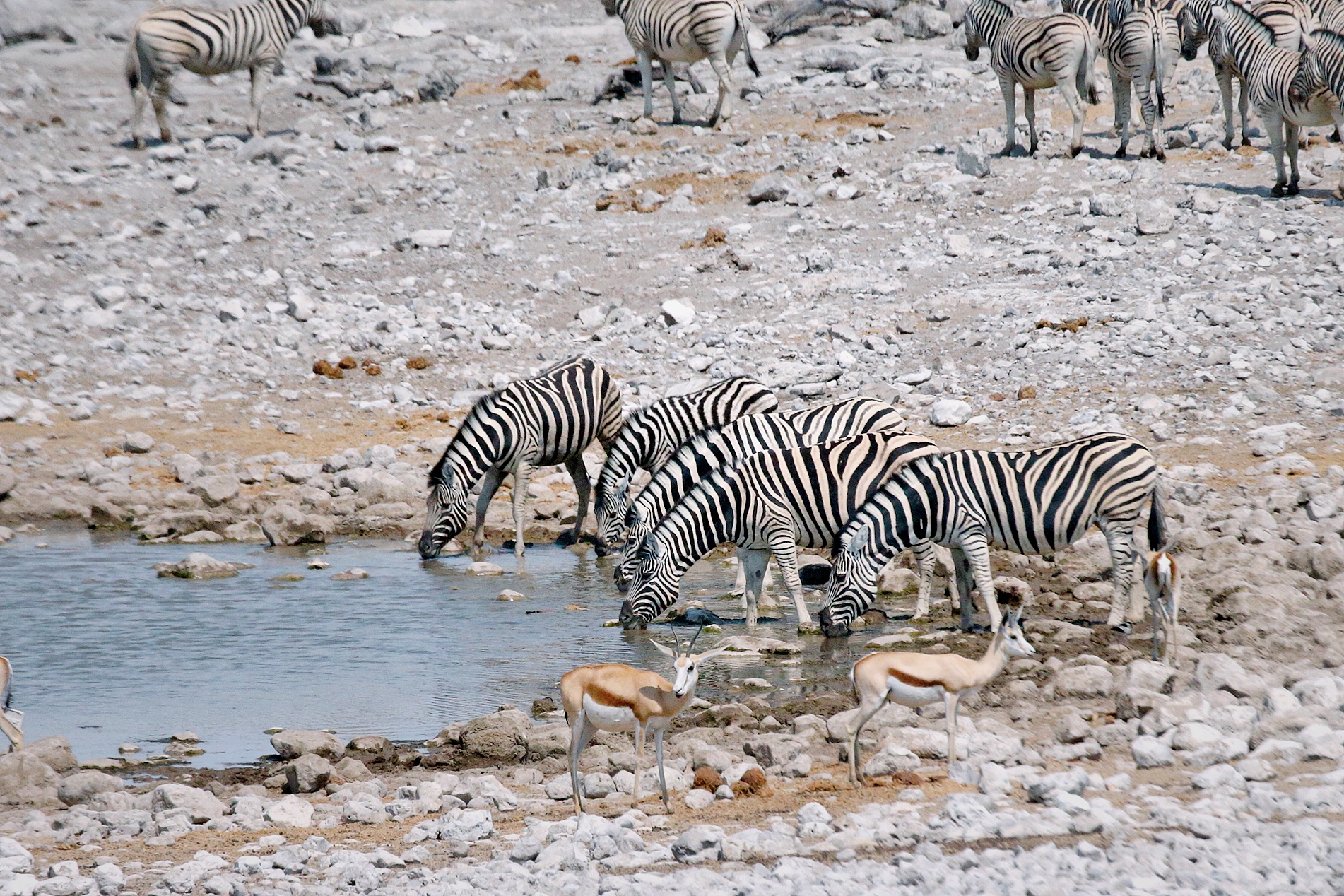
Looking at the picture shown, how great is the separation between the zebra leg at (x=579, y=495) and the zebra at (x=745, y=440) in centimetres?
212

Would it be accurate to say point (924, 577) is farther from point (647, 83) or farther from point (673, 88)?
point (647, 83)

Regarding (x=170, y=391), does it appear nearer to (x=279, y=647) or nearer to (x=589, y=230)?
(x=589, y=230)

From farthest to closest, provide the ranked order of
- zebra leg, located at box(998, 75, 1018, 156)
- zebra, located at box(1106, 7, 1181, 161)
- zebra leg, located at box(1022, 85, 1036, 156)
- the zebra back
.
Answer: the zebra back
zebra leg, located at box(1022, 85, 1036, 156)
zebra leg, located at box(998, 75, 1018, 156)
zebra, located at box(1106, 7, 1181, 161)

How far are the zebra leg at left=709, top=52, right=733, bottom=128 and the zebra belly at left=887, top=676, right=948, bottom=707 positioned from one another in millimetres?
17399

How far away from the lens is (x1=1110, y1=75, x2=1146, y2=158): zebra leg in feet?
69.1

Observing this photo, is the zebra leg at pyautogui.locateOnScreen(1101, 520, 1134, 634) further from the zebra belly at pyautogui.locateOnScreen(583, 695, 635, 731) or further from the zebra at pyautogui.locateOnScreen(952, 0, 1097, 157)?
the zebra at pyautogui.locateOnScreen(952, 0, 1097, 157)

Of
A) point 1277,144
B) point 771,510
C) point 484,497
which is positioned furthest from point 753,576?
point 1277,144

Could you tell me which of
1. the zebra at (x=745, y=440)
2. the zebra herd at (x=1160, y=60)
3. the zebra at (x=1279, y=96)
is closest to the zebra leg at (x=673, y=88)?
the zebra herd at (x=1160, y=60)

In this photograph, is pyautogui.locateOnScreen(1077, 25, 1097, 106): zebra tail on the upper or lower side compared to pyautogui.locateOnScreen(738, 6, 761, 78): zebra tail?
lower

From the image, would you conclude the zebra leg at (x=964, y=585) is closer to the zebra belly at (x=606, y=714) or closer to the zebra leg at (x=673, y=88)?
the zebra belly at (x=606, y=714)

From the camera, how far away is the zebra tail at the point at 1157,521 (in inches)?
422

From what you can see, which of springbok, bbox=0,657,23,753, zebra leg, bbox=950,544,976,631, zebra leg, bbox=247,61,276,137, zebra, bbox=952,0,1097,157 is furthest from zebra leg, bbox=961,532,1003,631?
zebra leg, bbox=247,61,276,137

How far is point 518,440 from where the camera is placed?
14156mm

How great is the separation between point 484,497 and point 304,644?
3737 mm
